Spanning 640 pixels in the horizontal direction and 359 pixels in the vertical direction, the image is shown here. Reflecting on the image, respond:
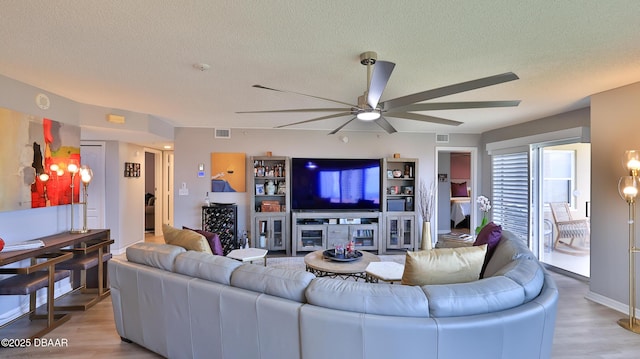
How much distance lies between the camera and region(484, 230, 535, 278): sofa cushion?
8.22ft

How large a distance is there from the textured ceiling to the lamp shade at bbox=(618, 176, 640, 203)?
3.35ft

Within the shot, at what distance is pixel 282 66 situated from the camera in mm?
2678

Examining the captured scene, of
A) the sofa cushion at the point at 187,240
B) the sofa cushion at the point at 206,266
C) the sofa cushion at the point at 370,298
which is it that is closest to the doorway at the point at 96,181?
the sofa cushion at the point at 187,240

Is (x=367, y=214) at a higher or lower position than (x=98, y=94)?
lower

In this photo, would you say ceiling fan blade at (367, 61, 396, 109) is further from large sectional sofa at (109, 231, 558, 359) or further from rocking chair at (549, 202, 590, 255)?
rocking chair at (549, 202, 590, 255)

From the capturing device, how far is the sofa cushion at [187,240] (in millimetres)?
2770

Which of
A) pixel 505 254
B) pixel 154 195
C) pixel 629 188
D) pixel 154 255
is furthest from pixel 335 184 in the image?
pixel 154 195

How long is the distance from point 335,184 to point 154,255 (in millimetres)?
3715

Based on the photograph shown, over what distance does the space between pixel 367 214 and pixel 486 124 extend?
2736 millimetres

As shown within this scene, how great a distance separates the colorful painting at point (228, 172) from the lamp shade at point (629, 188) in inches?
210

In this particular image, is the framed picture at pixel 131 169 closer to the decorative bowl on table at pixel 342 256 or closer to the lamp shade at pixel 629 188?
the decorative bowl on table at pixel 342 256

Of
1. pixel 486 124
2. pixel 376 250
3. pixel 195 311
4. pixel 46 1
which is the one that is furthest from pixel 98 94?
pixel 486 124

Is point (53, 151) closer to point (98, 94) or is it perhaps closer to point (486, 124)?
point (98, 94)

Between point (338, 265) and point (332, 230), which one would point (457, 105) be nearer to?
point (338, 265)
